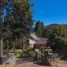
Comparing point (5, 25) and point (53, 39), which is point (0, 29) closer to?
point (5, 25)

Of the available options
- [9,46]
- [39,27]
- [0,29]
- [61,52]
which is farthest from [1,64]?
[39,27]

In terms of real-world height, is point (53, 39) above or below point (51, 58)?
above

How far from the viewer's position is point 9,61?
2405cm

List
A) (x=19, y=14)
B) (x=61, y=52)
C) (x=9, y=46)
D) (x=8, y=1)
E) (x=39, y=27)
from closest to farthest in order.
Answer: (x=8, y=1) → (x=19, y=14) → (x=61, y=52) → (x=9, y=46) → (x=39, y=27)

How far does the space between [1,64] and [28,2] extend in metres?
6.23

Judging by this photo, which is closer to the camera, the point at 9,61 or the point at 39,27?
the point at 9,61

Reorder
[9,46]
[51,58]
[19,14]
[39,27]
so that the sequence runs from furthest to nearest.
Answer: [39,27] → [9,46] → [51,58] → [19,14]

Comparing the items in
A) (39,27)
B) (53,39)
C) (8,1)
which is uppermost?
(39,27)

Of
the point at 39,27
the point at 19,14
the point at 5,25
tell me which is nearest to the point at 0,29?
the point at 5,25

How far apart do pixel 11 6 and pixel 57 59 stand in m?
11.9

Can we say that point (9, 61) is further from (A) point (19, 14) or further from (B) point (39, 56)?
(B) point (39, 56)

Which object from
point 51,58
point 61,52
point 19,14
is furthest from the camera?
point 61,52

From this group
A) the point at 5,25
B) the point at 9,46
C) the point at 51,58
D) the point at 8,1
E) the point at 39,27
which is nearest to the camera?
the point at 8,1

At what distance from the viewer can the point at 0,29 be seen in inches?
937
